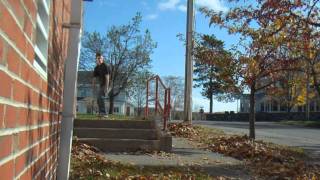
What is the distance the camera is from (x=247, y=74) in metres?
17.8

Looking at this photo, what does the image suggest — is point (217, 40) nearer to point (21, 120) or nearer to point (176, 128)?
point (176, 128)

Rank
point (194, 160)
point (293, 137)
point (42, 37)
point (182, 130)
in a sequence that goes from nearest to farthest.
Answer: point (42, 37) < point (194, 160) < point (182, 130) < point (293, 137)

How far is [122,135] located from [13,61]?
11.8m

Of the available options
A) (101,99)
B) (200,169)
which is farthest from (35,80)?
(101,99)

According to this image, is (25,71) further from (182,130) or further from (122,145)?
(182,130)

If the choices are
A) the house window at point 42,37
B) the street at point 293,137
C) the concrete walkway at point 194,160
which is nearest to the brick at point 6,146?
the house window at point 42,37

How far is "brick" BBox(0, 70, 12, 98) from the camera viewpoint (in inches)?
86.4

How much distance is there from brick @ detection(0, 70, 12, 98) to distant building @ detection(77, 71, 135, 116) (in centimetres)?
2332

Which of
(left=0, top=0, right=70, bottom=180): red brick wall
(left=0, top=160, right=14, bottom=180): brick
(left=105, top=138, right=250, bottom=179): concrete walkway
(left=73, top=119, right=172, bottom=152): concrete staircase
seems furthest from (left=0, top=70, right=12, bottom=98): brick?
(left=73, top=119, right=172, bottom=152): concrete staircase

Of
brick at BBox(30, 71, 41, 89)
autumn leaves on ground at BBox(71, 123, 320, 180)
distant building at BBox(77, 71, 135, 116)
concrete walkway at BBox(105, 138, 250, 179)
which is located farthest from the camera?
distant building at BBox(77, 71, 135, 116)

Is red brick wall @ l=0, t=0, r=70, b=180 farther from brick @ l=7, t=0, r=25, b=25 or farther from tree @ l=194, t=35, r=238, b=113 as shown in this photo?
tree @ l=194, t=35, r=238, b=113

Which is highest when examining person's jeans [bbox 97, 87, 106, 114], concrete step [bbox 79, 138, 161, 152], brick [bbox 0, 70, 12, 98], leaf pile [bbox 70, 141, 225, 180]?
person's jeans [bbox 97, 87, 106, 114]

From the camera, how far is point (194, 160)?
12109 mm

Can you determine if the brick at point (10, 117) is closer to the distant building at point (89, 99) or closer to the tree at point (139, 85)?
the distant building at point (89, 99)
